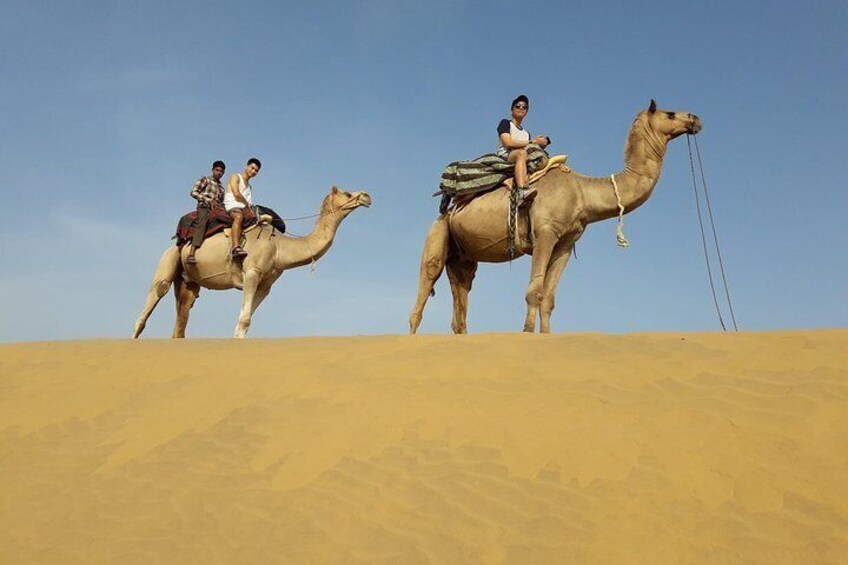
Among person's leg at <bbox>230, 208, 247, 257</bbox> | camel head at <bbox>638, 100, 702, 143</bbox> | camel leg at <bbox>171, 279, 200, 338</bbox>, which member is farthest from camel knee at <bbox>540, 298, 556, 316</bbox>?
camel leg at <bbox>171, 279, 200, 338</bbox>

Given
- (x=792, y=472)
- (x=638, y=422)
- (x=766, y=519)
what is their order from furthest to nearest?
A: (x=638, y=422) → (x=792, y=472) → (x=766, y=519)

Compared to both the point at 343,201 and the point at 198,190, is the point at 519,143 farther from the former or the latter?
the point at 198,190

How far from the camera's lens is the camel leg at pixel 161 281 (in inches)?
516

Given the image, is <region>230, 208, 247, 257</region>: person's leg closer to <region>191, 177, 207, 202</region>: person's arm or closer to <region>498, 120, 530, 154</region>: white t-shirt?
<region>191, 177, 207, 202</region>: person's arm

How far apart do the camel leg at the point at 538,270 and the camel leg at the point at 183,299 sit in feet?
24.2

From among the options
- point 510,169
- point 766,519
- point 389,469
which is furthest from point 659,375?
point 510,169

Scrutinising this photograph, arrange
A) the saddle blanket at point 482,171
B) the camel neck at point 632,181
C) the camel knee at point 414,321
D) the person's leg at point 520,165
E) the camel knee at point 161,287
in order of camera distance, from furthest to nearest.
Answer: the camel knee at point 161,287, the camel knee at point 414,321, the saddle blanket at point 482,171, the camel neck at point 632,181, the person's leg at point 520,165

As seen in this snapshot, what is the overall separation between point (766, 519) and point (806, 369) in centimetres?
223

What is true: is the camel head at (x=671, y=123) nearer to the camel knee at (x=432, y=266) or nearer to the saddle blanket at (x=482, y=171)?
the saddle blanket at (x=482, y=171)

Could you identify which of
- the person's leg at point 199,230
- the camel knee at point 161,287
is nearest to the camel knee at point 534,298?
the person's leg at point 199,230

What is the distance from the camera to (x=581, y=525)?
4.27m

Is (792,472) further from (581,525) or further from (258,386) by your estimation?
(258,386)

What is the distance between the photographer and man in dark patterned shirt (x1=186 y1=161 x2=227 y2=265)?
12.9 m

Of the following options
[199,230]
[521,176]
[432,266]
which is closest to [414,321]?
[432,266]
